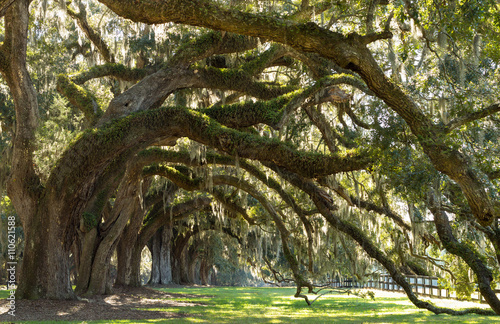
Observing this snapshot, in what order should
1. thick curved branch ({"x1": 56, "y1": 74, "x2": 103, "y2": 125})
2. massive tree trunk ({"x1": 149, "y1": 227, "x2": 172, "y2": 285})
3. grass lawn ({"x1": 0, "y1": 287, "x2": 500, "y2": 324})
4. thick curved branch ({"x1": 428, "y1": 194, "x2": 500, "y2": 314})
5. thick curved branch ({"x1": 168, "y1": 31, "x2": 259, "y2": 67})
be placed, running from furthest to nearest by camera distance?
massive tree trunk ({"x1": 149, "y1": 227, "x2": 172, "y2": 285})
thick curved branch ({"x1": 56, "y1": 74, "x2": 103, "y2": 125})
thick curved branch ({"x1": 168, "y1": 31, "x2": 259, "y2": 67})
grass lawn ({"x1": 0, "y1": 287, "x2": 500, "y2": 324})
thick curved branch ({"x1": 428, "y1": 194, "x2": 500, "y2": 314})

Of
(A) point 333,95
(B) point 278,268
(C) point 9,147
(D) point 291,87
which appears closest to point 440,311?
(A) point 333,95

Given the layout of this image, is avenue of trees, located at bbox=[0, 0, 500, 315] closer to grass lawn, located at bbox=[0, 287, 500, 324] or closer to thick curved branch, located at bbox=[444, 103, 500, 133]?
thick curved branch, located at bbox=[444, 103, 500, 133]

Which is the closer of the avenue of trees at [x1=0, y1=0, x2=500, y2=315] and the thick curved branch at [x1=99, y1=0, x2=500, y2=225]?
the thick curved branch at [x1=99, y1=0, x2=500, y2=225]

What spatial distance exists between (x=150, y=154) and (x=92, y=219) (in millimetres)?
2185

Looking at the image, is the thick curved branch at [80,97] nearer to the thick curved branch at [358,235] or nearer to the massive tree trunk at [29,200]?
the massive tree trunk at [29,200]

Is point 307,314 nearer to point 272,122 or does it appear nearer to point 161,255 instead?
point 272,122

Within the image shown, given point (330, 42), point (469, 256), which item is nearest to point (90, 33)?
point (330, 42)

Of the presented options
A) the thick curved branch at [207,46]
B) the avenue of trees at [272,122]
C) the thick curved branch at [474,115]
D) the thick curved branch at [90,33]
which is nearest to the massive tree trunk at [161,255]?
the avenue of trees at [272,122]

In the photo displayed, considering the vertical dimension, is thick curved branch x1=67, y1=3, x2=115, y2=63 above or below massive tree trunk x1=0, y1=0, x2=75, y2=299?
above

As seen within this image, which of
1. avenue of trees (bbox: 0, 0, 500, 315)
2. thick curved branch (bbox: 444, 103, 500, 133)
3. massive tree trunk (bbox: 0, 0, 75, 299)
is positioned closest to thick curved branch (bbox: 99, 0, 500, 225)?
avenue of trees (bbox: 0, 0, 500, 315)

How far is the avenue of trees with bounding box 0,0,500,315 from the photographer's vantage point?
584 cm

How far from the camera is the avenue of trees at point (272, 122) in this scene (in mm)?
5836

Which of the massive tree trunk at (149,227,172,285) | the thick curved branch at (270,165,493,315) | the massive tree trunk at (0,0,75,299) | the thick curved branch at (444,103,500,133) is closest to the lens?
the thick curved branch at (444,103,500,133)

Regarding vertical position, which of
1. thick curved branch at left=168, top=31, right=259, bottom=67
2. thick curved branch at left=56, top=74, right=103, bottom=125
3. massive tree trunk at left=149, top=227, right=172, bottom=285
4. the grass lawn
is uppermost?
thick curved branch at left=168, top=31, right=259, bottom=67
